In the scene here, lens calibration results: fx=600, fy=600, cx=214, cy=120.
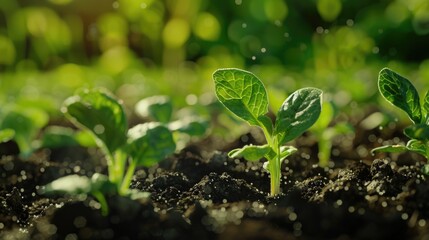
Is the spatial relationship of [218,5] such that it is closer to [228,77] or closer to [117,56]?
[117,56]

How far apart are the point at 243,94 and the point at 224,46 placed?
15.8 feet

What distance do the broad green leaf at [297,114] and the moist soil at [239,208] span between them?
0.46ft

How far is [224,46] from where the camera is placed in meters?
6.21

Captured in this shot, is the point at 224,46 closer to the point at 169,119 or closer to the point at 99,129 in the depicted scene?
the point at 169,119

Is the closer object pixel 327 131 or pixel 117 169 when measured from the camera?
pixel 117 169

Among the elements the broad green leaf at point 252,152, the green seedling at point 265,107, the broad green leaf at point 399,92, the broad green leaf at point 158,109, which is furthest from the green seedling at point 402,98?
the broad green leaf at point 158,109

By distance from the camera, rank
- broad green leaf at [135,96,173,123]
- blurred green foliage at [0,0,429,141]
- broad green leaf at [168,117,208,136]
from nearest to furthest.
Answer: broad green leaf at [168,117,208,136] < broad green leaf at [135,96,173,123] < blurred green foliage at [0,0,429,141]

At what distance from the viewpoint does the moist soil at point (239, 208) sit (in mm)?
1123

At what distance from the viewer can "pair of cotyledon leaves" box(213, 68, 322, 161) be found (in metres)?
1.40

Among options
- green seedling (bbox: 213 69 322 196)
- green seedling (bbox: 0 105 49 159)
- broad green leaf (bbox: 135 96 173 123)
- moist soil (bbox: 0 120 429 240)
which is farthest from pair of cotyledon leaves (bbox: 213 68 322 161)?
green seedling (bbox: 0 105 49 159)

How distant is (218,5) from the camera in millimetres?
6469

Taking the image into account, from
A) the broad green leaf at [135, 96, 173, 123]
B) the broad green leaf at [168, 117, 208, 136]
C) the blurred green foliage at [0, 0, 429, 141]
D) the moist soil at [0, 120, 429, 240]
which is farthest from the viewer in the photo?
the blurred green foliage at [0, 0, 429, 141]

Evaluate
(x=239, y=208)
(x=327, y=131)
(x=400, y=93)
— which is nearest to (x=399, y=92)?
(x=400, y=93)

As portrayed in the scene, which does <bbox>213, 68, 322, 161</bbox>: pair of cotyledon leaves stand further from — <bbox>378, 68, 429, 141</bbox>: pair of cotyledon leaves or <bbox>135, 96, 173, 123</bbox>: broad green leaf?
<bbox>135, 96, 173, 123</bbox>: broad green leaf
